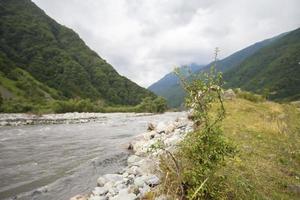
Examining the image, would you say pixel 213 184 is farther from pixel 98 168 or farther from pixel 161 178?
pixel 98 168

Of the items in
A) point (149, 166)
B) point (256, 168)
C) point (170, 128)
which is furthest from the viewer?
point (170, 128)

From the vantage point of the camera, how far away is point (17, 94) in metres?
129

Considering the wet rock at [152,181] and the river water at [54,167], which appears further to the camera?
the river water at [54,167]

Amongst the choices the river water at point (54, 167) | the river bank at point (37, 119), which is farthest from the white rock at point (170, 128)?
the river bank at point (37, 119)

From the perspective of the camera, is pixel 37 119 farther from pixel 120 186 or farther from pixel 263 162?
pixel 263 162

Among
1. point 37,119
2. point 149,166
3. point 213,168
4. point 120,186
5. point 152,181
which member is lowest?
point 120,186

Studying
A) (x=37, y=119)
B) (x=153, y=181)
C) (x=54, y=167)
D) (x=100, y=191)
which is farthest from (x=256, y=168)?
(x=37, y=119)

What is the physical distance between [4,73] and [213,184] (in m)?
161

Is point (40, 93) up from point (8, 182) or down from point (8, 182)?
up

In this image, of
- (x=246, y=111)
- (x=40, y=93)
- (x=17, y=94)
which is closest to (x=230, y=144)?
(x=246, y=111)

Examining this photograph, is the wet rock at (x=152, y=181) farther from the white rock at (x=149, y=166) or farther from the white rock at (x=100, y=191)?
the white rock at (x=100, y=191)

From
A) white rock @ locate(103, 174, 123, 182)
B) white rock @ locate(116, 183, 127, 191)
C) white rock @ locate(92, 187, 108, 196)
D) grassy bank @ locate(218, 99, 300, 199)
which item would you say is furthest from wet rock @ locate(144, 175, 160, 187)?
white rock @ locate(103, 174, 123, 182)

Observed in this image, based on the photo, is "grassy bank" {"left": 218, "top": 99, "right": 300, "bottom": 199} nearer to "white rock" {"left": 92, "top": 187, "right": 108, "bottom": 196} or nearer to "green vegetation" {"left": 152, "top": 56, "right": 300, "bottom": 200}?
"green vegetation" {"left": 152, "top": 56, "right": 300, "bottom": 200}

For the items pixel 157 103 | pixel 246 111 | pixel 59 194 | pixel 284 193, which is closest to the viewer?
pixel 284 193
